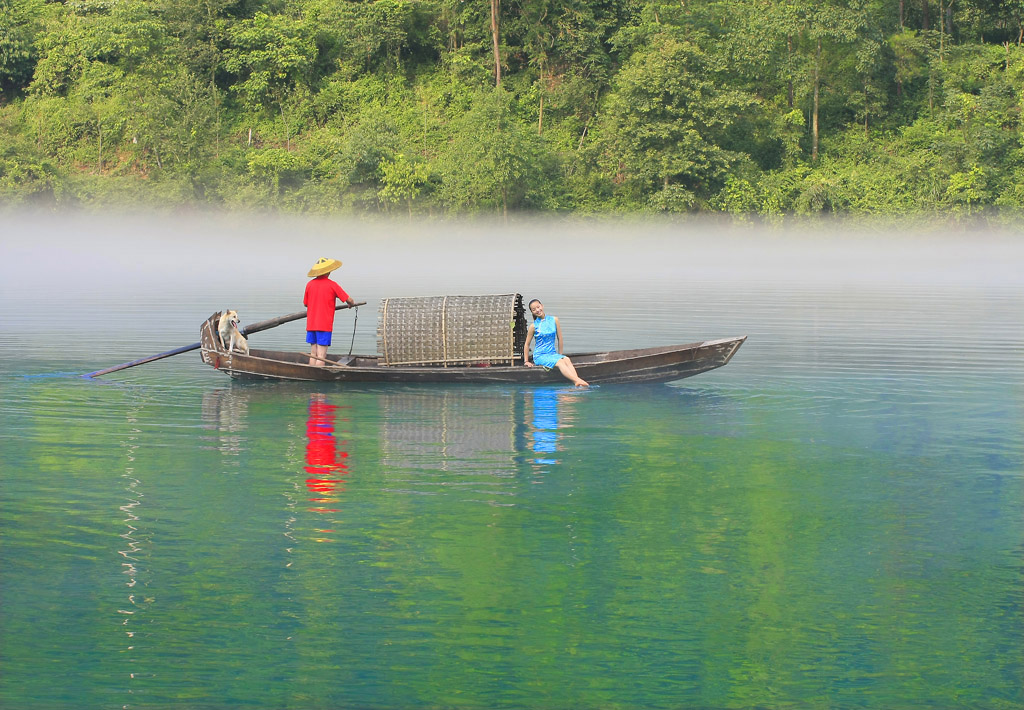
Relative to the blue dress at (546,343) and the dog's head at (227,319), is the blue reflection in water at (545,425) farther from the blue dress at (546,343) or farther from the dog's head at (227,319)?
the dog's head at (227,319)

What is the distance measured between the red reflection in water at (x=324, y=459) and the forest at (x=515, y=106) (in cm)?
3258

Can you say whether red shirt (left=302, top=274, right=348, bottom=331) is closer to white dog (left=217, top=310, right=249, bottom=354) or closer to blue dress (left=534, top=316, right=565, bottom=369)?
white dog (left=217, top=310, right=249, bottom=354)

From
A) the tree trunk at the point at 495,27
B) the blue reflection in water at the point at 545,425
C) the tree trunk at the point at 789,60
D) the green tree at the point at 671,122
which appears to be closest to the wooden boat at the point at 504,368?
the blue reflection in water at the point at 545,425

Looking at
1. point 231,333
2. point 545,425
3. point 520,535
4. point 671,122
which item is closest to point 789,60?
point 671,122

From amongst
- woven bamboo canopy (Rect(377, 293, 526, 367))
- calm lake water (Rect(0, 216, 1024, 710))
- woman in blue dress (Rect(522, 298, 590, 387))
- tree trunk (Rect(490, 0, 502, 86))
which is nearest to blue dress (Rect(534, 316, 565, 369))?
woman in blue dress (Rect(522, 298, 590, 387))

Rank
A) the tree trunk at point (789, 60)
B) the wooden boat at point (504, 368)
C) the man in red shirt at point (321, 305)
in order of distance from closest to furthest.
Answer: the wooden boat at point (504, 368) < the man in red shirt at point (321, 305) < the tree trunk at point (789, 60)

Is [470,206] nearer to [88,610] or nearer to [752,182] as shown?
[752,182]

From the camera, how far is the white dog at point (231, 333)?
15461mm

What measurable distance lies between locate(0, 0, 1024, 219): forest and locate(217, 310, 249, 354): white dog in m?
30.7

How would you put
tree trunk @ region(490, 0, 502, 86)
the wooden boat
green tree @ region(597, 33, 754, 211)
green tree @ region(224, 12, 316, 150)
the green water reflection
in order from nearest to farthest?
the green water reflection → the wooden boat → green tree @ region(597, 33, 754, 211) → tree trunk @ region(490, 0, 502, 86) → green tree @ region(224, 12, 316, 150)

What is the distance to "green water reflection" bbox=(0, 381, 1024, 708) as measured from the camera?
21.0 ft

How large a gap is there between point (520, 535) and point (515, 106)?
4522 centimetres

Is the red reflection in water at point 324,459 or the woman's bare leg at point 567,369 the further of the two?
the woman's bare leg at point 567,369

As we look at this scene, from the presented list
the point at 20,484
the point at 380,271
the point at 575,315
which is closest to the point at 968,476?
A: the point at 20,484
